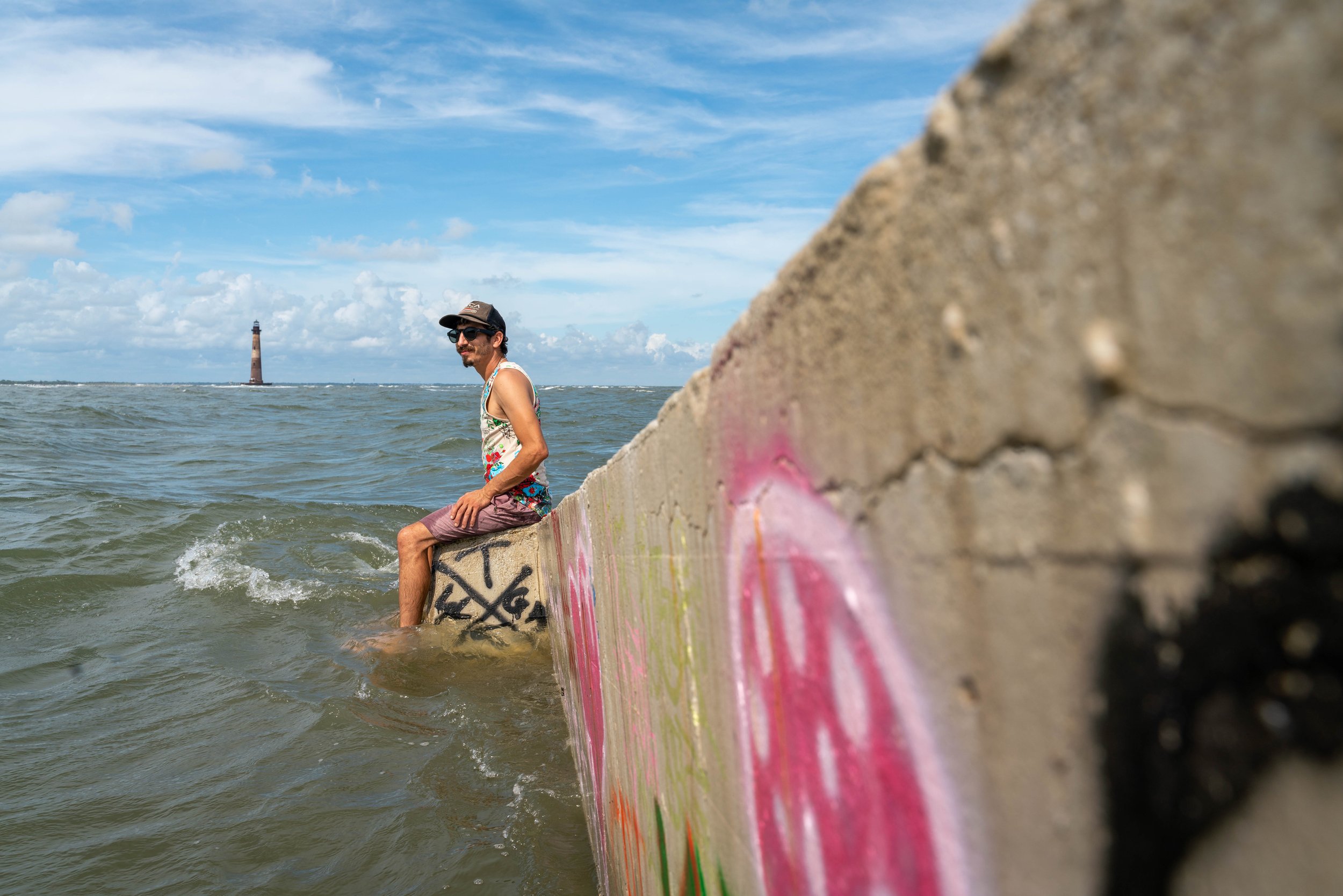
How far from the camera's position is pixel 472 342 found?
5012 mm

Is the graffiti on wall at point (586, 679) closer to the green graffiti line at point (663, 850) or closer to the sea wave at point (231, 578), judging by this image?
the green graffiti line at point (663, 850)

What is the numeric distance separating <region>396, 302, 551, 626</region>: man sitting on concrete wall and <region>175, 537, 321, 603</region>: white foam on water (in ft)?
7.71

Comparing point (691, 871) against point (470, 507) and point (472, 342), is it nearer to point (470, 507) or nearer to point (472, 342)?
point (470, 507)

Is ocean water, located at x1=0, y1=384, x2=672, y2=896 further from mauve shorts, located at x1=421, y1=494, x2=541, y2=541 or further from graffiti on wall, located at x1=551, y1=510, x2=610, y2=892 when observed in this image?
mauve shorts, located at x1=421, y1=494, x2=541, y2=541

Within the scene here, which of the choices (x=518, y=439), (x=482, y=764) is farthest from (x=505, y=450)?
(x=482, y=764)

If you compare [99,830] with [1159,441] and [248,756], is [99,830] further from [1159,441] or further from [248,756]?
[1159,441]

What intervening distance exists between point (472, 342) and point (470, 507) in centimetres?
94

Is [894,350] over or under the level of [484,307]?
under

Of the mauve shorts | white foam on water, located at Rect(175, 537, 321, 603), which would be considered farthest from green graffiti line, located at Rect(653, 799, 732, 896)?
white foam on water, located at Rect(175, 537, 321, 603)

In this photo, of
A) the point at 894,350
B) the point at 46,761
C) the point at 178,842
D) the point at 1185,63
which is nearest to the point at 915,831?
the point at 894,350

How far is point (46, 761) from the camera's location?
4.05 metres

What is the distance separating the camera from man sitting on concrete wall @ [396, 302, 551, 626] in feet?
15.7

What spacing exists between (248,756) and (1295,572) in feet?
14.5

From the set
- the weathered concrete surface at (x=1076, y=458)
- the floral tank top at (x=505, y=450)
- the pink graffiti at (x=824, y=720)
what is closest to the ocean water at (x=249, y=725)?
the floral tank top at (x=505, y=450)
